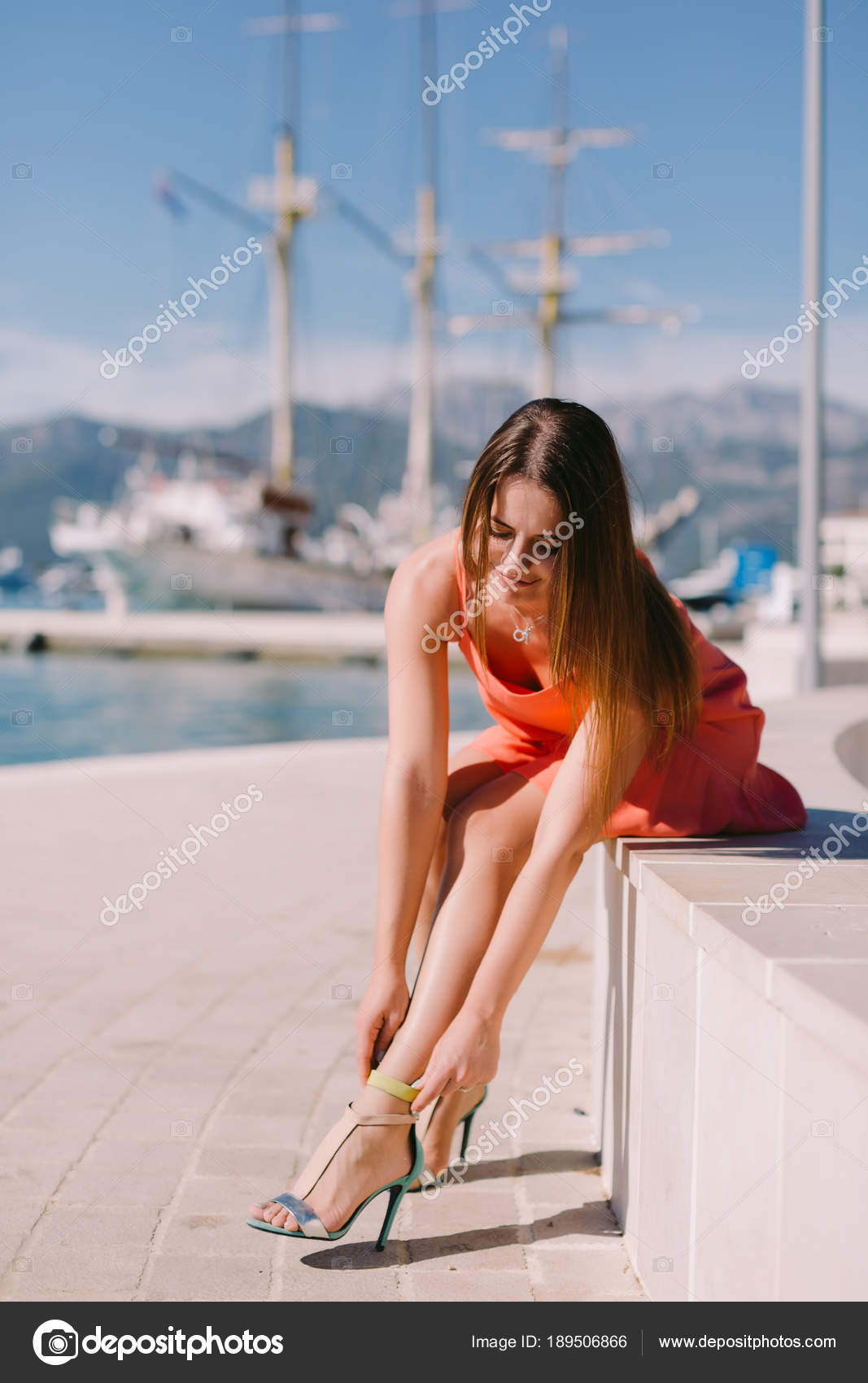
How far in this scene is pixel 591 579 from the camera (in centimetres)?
217

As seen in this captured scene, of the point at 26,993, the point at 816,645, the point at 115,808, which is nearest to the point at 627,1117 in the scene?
the point at 26,993

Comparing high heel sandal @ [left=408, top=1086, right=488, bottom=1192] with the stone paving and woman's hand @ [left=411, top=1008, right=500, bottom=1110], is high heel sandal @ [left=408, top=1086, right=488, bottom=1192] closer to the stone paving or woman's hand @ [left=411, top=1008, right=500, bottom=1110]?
the stone paving

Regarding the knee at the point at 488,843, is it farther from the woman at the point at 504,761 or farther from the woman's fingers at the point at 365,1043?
the woman's fingers at the point at 365,1043

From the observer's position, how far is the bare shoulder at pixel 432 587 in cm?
228

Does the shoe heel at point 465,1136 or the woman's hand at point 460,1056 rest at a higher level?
the woman's hand at point 460,1056

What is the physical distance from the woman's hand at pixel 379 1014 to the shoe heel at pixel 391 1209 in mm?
186

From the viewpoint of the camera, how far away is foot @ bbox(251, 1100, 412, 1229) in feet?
6.66

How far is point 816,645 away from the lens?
8773 mm

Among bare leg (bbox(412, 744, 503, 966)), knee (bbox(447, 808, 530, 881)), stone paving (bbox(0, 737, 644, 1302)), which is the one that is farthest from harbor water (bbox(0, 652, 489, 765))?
knee (bbox(447, 808, 530, 881))

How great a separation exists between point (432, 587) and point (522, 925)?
65 cm
